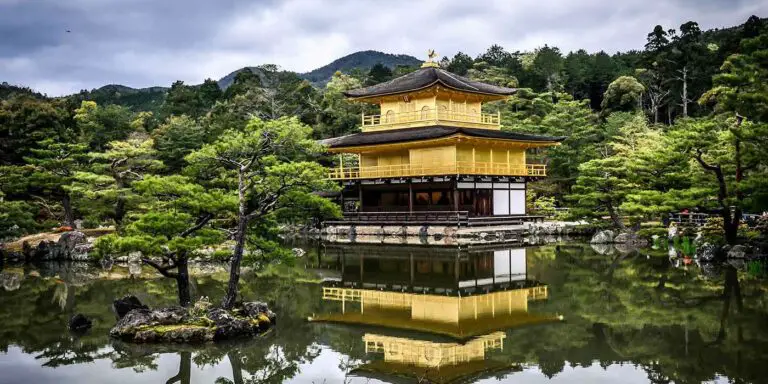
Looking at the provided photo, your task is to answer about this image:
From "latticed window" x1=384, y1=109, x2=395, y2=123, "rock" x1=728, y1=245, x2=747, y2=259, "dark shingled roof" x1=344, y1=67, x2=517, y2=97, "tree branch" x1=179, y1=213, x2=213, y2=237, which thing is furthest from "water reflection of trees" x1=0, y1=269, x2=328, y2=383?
"latticed window" x1=384, y1=109, x2=395, y2=123

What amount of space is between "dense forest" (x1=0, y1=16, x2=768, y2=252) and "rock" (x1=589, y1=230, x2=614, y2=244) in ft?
3.16

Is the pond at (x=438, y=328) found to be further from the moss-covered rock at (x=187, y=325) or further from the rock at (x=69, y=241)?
the rock at (x=69, y=241)

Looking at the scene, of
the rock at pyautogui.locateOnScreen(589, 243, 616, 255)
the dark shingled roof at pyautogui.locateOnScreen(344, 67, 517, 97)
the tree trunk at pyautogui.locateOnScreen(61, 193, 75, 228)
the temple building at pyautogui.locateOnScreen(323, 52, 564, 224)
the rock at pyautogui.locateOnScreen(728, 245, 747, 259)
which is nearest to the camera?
the rock at pyautogui.locateOnScreen(728, 245, 747, 259)

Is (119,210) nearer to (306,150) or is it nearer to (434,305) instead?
(306,150)

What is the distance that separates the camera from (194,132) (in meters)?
43.3

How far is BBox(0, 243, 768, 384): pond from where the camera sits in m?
9.98

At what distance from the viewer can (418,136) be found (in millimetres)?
34844

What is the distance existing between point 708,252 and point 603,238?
819 cm

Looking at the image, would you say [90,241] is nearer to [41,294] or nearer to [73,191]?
[73,191]

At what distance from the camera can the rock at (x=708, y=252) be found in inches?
867

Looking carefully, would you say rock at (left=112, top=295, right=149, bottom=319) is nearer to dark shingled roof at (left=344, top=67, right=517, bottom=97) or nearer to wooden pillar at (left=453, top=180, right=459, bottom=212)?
wooden pillar at (left=453, top=180, right=459, bottom=212)

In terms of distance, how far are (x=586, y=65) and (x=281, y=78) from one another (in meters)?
29.9

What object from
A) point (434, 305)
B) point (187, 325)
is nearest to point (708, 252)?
point (434, 305)

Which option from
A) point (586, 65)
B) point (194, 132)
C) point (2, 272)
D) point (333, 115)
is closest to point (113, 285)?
point (2, 272)
